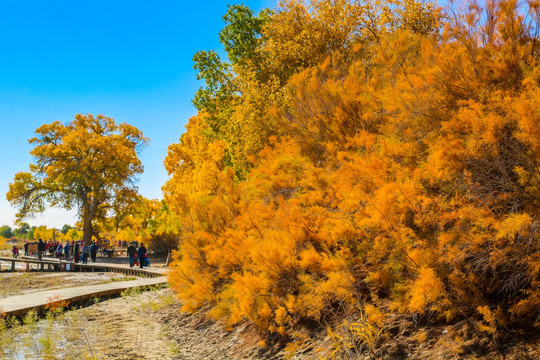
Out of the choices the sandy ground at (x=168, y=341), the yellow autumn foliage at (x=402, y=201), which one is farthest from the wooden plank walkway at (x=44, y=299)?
the yellow autumn foliage at (x=402, y=201)

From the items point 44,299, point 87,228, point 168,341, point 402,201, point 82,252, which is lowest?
point 168,341

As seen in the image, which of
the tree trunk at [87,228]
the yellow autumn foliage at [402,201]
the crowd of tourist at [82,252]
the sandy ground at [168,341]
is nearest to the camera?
the sandy ground at [168,341]

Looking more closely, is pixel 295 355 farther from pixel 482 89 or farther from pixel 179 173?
pixel 179 173

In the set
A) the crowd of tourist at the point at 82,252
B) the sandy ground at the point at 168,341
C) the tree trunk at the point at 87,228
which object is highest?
the tree trunk at the point at 87,228

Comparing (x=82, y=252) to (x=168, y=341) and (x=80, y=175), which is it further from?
(x=168, y=341)

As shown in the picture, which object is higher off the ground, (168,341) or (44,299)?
(44,299)

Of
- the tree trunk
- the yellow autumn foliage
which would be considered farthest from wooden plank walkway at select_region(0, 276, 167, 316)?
the tree trunk

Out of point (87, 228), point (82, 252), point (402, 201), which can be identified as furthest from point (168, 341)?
point (87, 228)

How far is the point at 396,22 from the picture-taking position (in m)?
11.9

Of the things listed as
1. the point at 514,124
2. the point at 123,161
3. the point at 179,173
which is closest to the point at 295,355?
the point at 514,124

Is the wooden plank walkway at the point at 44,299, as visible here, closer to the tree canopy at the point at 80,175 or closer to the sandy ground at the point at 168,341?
the sandy ground at the point at 168,341

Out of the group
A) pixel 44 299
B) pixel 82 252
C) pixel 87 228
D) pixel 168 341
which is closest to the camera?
pixel 168 341

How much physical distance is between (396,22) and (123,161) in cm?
2803

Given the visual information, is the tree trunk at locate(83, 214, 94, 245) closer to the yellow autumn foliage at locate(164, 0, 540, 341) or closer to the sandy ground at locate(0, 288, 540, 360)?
the sandy ground at locate(0, 288, 540, 360)
